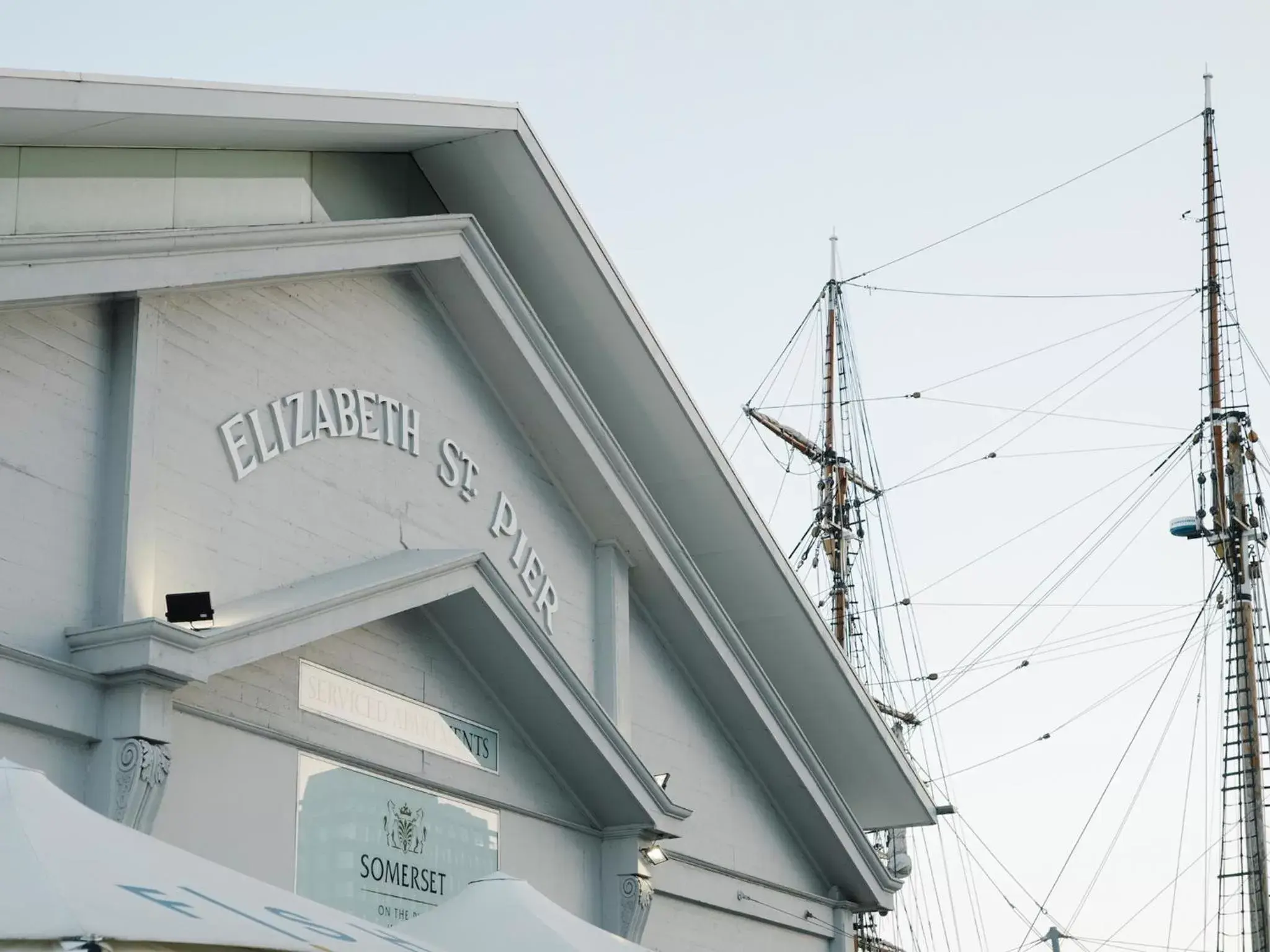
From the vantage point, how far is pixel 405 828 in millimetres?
12188

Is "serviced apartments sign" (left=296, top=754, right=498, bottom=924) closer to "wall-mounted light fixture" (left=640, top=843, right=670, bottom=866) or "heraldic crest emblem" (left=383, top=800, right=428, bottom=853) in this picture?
"heraldic crest emblem" (left=383, top=800, right=428, bottom=853)

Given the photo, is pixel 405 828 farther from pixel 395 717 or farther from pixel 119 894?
pixel 119 894

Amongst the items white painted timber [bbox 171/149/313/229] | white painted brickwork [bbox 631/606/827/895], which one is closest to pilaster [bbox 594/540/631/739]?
white painted brickwork [bbox 631/606/827/895]

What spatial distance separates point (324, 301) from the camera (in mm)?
12586

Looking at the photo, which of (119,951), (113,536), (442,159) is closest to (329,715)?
(113,536)

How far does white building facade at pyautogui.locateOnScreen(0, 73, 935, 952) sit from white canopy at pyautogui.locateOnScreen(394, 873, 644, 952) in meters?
1.31

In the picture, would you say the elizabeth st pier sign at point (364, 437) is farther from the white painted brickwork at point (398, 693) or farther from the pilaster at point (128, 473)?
the white painted brickwork at point (398, 693)

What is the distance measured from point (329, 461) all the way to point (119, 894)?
20.9ft

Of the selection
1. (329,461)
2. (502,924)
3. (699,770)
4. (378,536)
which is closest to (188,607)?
(329,461)

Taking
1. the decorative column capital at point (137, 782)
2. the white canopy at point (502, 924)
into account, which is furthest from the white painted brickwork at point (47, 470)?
the white canopy at point (502, 924)

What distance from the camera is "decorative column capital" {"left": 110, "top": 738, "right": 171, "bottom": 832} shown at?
9539 mm

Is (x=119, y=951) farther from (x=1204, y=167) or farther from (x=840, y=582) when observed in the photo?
(x=840, y=582)

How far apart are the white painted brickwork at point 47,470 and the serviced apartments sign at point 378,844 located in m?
2.28

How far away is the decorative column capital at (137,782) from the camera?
9539 millimetres
